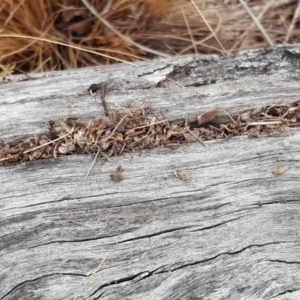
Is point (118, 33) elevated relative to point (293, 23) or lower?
elevated

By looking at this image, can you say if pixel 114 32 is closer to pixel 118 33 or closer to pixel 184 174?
pixel 118 33

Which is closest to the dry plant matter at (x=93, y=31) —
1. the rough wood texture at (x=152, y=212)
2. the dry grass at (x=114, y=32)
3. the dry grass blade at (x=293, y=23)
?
the dry grass at (x=114, y=32)

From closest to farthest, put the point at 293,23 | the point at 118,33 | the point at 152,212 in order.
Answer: the point at 152,212
the point at 118,33
the point at 293,23

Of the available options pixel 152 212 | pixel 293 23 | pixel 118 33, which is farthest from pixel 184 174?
pixel 293 23

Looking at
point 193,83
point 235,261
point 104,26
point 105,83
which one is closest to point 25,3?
point 104,26

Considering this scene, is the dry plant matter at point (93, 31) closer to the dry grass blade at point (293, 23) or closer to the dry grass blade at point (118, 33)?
the dry grass blade at point (118, 33)

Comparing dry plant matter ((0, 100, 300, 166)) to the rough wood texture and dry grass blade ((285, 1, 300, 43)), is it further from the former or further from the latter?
dry grass blade ((285, 1, 300, 43))
